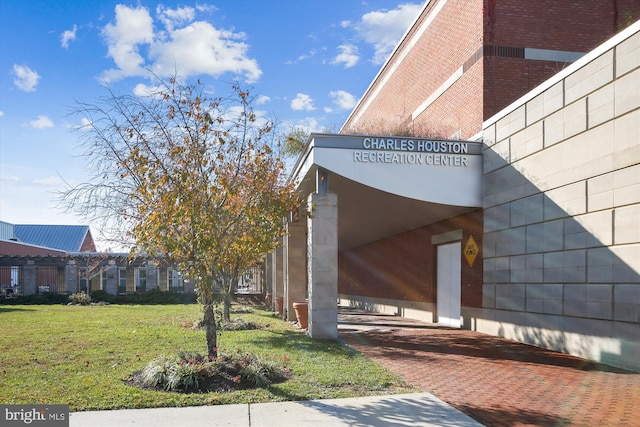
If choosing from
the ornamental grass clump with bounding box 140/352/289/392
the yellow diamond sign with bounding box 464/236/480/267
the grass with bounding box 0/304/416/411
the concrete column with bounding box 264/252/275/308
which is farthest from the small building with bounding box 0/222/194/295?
the ornamental grass clump with bounding box 140/352/289/392

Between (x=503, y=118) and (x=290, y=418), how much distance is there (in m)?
10.3

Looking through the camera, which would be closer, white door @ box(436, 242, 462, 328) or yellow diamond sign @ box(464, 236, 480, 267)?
yellow diamond sign @ box(464, 236, 480, 267)

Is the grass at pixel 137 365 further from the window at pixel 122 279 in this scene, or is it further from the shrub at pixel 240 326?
the window at pixel 122 279

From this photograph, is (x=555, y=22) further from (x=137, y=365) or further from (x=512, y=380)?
(x=137, y=365)

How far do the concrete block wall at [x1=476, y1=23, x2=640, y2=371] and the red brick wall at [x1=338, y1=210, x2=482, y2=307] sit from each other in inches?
43.4

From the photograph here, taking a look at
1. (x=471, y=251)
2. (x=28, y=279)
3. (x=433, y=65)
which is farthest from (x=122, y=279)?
(x=471, y=251)

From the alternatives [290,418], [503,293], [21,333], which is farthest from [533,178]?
[21,333]

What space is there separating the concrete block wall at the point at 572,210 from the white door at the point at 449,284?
238 cm

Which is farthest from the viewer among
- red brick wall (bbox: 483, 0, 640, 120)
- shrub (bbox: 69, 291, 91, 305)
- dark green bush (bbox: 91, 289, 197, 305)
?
dark green bush (bbox: 91, 289, 197, 305)

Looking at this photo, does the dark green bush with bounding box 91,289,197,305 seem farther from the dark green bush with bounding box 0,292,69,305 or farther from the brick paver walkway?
the brick paver walkway

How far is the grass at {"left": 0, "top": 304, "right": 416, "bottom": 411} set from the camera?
7586 mm

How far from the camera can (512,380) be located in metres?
9.05

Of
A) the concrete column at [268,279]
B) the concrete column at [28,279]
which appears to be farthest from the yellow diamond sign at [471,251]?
the concrete column at [28,279]

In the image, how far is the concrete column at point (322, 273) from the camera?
542 inches
